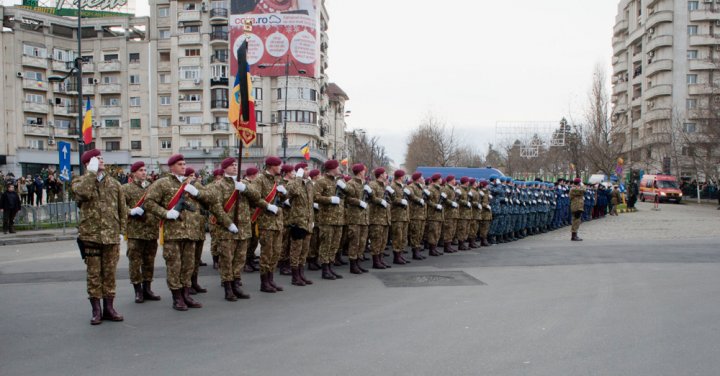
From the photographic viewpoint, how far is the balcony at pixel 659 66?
6775 cm

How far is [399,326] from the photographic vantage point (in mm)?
6953

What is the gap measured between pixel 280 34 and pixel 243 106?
157 ft

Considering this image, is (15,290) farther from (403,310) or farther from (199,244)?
(403,310)

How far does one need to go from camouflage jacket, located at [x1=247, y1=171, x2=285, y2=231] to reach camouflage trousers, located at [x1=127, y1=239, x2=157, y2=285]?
1.58 m

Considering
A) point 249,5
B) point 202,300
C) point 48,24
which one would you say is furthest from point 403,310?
point 48,24

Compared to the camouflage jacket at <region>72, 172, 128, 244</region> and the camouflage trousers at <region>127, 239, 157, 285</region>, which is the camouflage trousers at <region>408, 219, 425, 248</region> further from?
the camouflage jacket at <region>72, 172, 128, 244</region>

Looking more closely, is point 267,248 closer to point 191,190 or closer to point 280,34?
point 191,190

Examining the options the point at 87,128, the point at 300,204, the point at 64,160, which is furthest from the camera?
the point at 87,128

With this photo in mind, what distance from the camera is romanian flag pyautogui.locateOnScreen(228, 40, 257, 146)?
9.77 metres

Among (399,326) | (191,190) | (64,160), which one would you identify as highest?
(64,160)

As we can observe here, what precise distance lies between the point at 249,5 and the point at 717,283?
2132 inches

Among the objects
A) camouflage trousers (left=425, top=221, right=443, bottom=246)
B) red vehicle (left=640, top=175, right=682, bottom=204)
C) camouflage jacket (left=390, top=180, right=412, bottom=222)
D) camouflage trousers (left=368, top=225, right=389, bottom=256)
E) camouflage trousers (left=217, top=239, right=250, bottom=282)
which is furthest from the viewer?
red vehicle (left=640, top=175, right=682, bottom=204)

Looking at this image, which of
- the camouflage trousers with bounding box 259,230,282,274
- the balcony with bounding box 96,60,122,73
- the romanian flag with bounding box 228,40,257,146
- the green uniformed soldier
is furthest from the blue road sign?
the balcony with bounding box 96,60,122,73

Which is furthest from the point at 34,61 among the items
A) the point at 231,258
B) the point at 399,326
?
the point at 399,326
